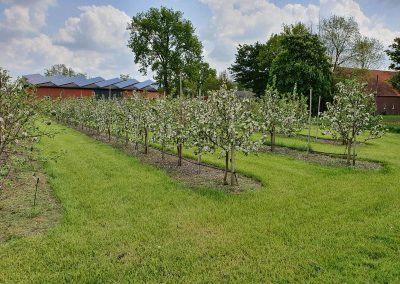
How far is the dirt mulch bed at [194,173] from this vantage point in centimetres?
971

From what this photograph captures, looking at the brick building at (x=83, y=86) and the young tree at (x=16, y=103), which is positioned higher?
the brick building at (x=83, y=86)

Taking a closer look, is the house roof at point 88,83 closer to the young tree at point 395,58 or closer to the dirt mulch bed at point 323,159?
the young tree at point 395,58

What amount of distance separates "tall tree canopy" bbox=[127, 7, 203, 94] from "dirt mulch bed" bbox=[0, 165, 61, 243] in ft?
137

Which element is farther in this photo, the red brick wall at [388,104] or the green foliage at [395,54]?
the red brick wall at [388,104]

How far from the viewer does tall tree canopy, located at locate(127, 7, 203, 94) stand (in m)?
50.6

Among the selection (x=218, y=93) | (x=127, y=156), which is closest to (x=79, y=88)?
(x=127, y=156)

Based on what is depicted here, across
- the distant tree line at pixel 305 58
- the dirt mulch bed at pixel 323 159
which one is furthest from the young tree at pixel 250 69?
the dirt mulch bed at pixel 323 159

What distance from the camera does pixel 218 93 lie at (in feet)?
31.3

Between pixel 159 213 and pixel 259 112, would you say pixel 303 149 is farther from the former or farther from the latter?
pixel 159 213

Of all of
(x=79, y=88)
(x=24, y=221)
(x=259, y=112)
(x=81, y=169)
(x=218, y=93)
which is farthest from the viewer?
(x=79, y=88)

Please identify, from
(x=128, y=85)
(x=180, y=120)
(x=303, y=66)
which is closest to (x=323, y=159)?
(x=180, y=120)

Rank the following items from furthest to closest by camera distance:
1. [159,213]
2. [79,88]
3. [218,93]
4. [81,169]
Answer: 1. [79,88]
2. [81,169]
3. [218,93]
4. [159,213]

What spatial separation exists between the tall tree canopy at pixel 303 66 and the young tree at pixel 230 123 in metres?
29.5

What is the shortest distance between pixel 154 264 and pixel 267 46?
4986 cm
